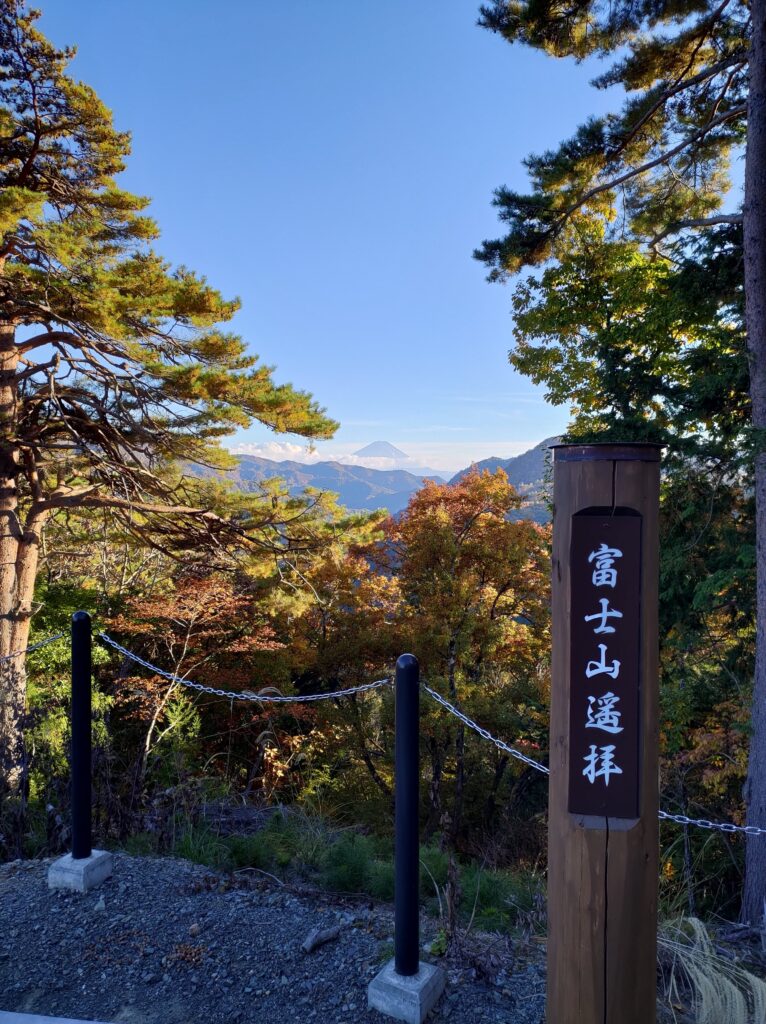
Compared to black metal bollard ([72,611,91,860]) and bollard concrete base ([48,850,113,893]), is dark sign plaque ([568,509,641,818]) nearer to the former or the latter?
black metal bollard ([72,611,91,860])

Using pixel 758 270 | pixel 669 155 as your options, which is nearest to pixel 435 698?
pixel 758 270

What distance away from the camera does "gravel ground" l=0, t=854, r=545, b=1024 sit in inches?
94.9

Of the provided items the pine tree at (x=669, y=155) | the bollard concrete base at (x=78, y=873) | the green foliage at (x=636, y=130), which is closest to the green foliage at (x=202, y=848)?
the bollard concrete base at (x=78, y=873)

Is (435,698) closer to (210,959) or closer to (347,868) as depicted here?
(347,868)

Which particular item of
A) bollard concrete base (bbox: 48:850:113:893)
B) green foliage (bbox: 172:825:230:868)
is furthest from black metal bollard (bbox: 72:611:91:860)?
green foliage (bbox: 172:825:230:868)

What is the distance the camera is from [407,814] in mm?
2395

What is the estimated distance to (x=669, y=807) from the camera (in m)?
7.27

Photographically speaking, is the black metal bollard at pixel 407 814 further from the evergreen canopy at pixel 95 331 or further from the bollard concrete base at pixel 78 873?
the evergreen canopy at pixel 95 331

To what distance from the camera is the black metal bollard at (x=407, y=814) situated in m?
2.38

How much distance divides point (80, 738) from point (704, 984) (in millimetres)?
2960

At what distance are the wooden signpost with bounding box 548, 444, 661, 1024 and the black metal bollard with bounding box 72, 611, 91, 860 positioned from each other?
2398 millimetres

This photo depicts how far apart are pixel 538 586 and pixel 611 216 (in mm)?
6247

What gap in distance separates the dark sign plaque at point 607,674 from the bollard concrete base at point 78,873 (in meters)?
2.58

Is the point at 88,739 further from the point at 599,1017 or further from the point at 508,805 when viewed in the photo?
the point at 508,805
